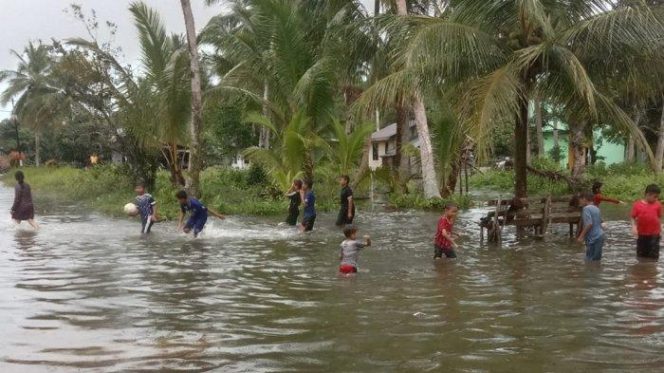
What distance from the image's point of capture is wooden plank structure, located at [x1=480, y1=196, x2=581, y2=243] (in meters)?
13.9

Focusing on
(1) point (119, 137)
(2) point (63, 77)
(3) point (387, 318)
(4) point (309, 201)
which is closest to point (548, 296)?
(3) point (387, 318)

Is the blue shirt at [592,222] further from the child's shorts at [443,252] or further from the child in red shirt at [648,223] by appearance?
the child's shorts at [443,252]

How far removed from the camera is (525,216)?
47.6 ft

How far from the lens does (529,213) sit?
1457cm

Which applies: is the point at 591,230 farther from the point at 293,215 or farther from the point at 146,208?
the point at 146,208

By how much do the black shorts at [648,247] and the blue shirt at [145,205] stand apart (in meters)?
9.64

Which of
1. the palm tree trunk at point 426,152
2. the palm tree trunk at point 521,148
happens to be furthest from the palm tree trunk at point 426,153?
the palm tree trunk at point 521,148

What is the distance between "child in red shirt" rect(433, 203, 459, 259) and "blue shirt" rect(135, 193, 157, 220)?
6.63m

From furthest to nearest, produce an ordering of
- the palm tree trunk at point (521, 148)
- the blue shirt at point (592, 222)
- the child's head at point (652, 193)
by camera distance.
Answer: the palm tree trunk at point (521, 148)
the blue shirt at point (592, 222)
the child's head at point (652, 193)

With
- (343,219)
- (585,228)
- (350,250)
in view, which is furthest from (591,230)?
(343,219)

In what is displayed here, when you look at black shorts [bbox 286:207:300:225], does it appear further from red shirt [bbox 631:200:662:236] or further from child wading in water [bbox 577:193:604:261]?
red shirt [bbox 631:200:662:236]

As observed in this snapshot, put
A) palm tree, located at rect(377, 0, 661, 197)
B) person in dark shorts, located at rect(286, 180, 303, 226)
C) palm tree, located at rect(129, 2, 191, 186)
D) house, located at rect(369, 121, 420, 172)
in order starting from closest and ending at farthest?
palm tree, located at rect(377, 0, 661, 197) < person in dark shorts, located at rect(286, 180, 303, 226) < palm tree, located at rect(129, 2, 191, 186) < house, located at rect(369, 121, 420, 172)

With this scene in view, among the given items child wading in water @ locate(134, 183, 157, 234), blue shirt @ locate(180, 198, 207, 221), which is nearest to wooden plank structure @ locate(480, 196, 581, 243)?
blue shirt @ locate(180, 198, 207, 221)

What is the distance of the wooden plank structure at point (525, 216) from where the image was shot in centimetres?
1386
